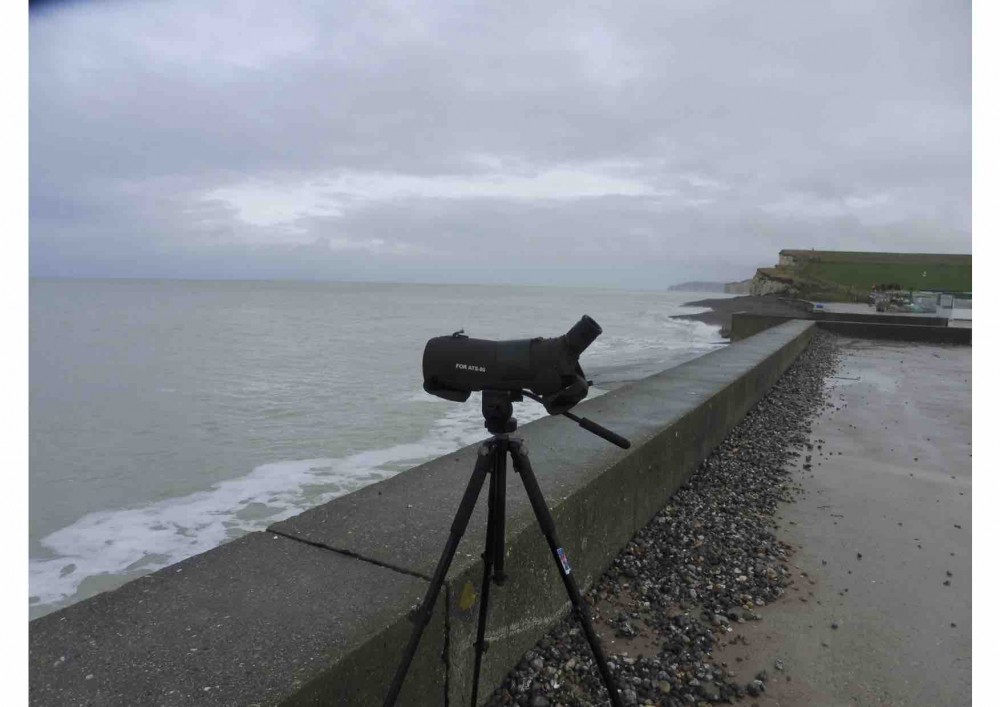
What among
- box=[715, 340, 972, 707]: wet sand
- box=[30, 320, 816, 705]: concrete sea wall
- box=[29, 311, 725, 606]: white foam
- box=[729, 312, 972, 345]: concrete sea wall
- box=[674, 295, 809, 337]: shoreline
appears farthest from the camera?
box=[674, 295, 809, 337]: shoreline

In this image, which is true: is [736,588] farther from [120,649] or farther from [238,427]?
[238,427]

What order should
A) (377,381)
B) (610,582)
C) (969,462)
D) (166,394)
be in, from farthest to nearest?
1. (377,381)
2. (166,394)
3. (969,462)
4. (610,582)

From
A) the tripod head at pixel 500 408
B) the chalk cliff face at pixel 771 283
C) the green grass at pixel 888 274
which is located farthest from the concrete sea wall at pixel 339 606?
the green grass at pixel 888 274

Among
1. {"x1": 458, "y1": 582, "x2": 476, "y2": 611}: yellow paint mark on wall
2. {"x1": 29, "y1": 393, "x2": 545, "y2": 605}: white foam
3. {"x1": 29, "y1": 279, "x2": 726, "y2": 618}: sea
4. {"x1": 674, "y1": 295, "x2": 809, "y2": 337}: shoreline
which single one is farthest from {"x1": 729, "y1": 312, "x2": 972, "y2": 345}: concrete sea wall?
{"x1": 458, "y1": 582, "x2": 476, "y2": 611}: yellow paint mark on wall

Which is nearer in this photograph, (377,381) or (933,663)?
(933,663)

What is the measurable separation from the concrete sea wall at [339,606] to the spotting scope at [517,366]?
0.71 meters

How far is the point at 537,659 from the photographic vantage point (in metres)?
2.37

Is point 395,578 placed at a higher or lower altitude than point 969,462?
higher

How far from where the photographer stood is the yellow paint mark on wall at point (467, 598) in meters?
1.90

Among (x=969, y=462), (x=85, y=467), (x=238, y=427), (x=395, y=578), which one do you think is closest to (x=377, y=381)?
(x=238, y=427)

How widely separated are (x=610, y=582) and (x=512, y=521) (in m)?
1.05

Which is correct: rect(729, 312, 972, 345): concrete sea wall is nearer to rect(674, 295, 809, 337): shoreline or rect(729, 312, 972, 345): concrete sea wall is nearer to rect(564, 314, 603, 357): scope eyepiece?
rect(674, 295, 809, 337): shoreline

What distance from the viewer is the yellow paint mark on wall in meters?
1.90

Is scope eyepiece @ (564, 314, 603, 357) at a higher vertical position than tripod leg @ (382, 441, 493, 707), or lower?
higher
